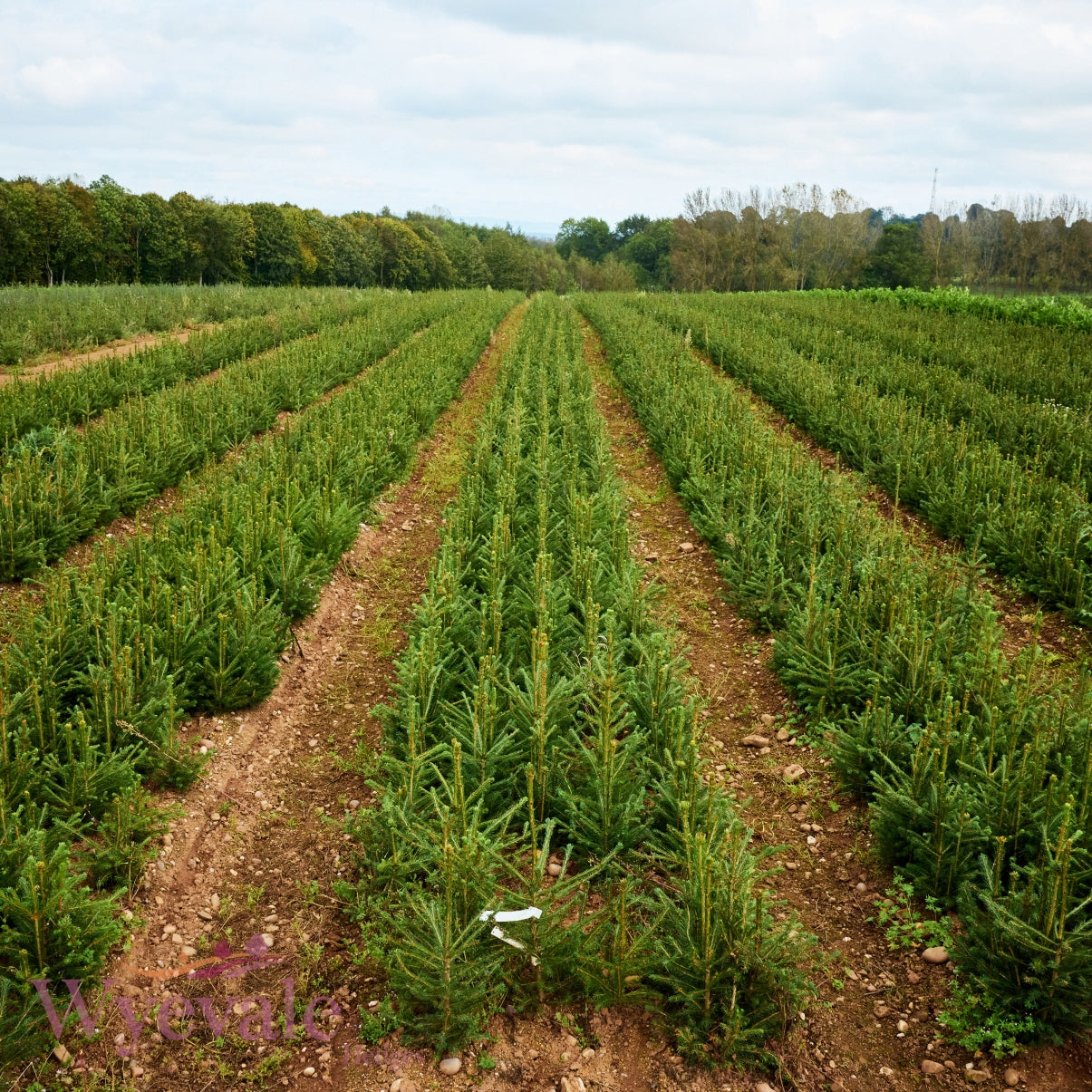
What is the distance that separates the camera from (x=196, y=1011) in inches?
130

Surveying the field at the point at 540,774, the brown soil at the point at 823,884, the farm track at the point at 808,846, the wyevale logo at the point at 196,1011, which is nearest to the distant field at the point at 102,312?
the field at the point at 540,774

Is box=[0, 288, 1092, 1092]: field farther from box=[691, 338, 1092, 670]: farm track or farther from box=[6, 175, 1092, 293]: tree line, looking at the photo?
box=[6, 175, 1092, 293]: tree line

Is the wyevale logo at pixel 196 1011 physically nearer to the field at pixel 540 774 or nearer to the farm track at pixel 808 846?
the field at pixel 540 774

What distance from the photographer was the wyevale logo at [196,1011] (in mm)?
3096

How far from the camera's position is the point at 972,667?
15.8 feet

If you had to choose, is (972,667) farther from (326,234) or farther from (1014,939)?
(326,234)

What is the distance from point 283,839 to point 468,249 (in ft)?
305

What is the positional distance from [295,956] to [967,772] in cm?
342

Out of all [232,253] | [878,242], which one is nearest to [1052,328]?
[232,253]

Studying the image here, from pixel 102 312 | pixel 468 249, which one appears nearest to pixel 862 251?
pixel 468 249

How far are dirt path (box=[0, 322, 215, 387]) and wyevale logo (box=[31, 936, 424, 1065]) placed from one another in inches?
519

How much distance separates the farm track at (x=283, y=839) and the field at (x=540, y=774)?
2 cm

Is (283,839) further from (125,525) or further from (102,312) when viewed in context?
(102,312)

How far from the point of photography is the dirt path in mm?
15552
